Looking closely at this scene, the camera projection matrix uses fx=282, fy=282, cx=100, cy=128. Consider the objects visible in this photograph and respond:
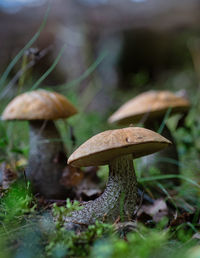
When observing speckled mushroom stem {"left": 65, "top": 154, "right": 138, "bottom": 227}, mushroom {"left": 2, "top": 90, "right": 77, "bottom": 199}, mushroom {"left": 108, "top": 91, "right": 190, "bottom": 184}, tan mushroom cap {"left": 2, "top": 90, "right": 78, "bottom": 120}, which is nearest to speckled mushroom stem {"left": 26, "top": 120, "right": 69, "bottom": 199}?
mushroom {"left": 2, "top": 90, "right": 77, "bottom": 199}

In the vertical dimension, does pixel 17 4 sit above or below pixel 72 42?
above

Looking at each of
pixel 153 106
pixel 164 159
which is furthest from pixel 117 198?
pixel 164 159

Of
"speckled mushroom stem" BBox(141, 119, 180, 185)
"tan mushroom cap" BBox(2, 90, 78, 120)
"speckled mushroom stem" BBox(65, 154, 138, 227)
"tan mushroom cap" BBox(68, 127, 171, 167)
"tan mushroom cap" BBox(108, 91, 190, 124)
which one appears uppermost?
"tan mushroom cap" BBox(2, 90, 78, 120)

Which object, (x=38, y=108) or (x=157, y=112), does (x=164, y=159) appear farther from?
(x=38, y=108)

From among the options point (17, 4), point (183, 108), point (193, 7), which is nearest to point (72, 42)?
point (17, 4)

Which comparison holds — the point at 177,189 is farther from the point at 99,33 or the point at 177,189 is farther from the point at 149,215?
the point at 99,33

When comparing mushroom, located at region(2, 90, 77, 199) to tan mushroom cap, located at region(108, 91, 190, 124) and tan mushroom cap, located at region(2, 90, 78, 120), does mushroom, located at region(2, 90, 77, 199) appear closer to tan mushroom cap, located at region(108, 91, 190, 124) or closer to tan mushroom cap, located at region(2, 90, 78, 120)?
tan mushroom cap, located at region(2, 90, 78, 120)

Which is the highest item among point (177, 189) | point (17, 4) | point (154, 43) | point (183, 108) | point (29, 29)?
point (17, 4)

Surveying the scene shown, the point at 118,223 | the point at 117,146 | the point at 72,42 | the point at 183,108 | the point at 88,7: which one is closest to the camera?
the point at 117,146
